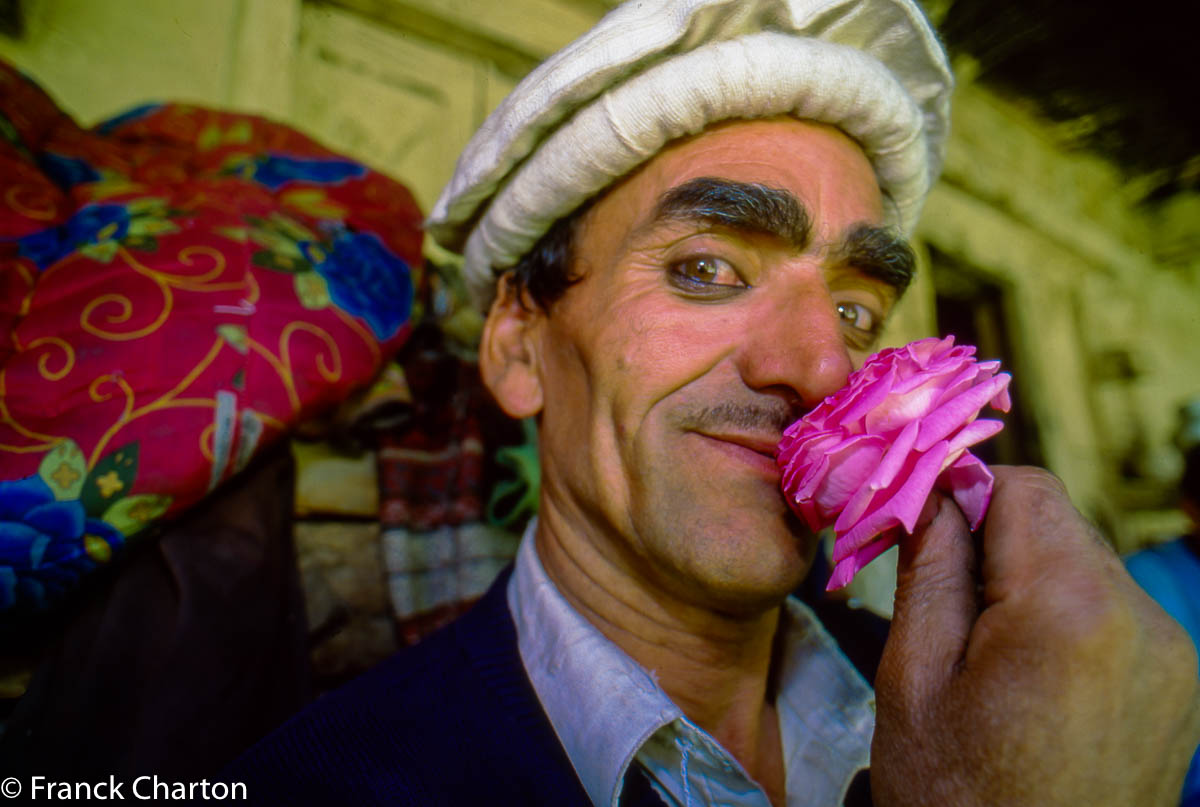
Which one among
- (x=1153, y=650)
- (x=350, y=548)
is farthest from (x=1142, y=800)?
(x=350, y=548)

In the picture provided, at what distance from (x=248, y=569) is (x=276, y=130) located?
3.89 feet

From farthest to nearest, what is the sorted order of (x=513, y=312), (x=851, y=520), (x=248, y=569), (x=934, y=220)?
(x=934, y=220) < (x=513, y=312) < (x=248, y=569) < (x=851, y=520)

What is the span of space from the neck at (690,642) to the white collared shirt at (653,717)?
2.2 inches

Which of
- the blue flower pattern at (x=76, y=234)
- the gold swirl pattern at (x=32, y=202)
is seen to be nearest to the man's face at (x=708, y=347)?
the blue flower pattern at (x=76, y=234)

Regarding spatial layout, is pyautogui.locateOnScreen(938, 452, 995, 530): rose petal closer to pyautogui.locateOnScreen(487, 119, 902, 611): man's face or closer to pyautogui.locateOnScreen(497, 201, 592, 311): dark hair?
pyautogui.locateOnScreen(487, 119, 902, 611): man's face

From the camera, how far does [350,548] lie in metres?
1.49

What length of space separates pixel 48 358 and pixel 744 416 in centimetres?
117

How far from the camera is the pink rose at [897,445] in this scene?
0.67 meters

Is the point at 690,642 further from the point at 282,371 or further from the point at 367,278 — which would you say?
the point at 367,278

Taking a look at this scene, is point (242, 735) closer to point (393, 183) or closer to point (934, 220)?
point (393, 183)

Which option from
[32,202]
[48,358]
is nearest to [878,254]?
[48,358]

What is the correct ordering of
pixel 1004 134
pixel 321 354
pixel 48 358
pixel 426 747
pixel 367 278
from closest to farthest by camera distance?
pixel 426 747 < pixel 48 358 < pixel 321 354 < pixel 367 278 < pixel 1004 134

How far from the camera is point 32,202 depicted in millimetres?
1135

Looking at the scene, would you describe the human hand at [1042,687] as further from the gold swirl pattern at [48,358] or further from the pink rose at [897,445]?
the gold swirl pattern at [48,358]
